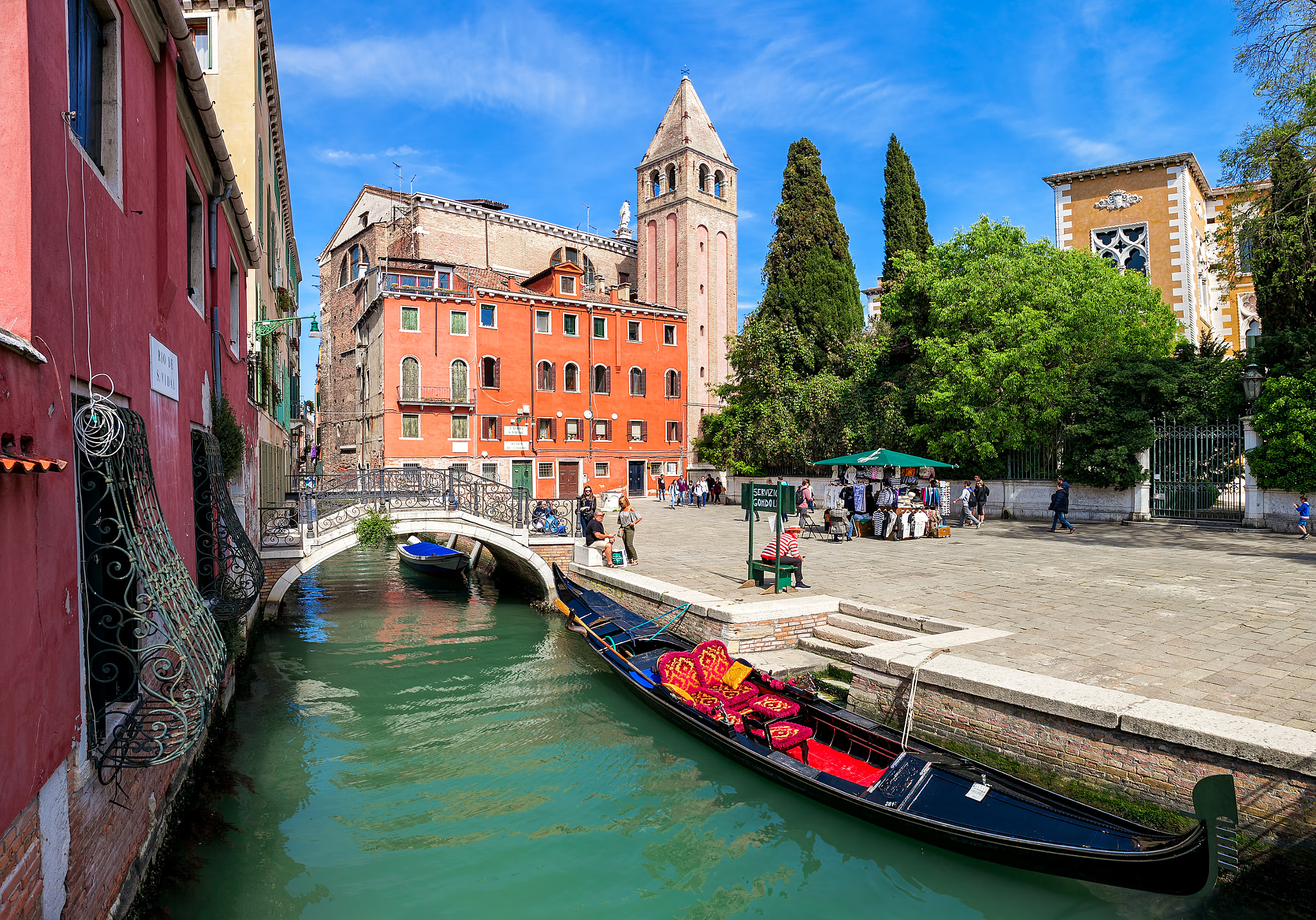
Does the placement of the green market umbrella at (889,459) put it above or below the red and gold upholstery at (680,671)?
above

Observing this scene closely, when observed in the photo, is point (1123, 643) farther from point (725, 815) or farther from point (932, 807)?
point (725, 815)

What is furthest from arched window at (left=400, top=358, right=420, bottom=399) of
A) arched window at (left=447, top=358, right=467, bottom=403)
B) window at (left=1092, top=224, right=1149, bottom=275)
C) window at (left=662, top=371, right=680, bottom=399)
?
window at (left=1092, top=224, right=1149, bottom=275)

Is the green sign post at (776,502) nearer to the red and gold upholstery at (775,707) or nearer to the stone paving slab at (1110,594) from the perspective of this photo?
the stone paving slab at (1110,594)

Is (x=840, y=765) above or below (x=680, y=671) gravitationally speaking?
below

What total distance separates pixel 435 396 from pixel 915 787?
85.1ft

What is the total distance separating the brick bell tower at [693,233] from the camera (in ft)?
135

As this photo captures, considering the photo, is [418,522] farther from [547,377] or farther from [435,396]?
[547,377]

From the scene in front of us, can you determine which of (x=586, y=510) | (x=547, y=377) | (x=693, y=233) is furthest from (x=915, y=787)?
(x=693, y=233)

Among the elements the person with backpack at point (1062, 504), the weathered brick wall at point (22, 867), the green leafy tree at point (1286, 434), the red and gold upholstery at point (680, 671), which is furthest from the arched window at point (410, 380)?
the weathered brick wall at point (22, 867)

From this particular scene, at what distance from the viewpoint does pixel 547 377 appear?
31531 millimetres

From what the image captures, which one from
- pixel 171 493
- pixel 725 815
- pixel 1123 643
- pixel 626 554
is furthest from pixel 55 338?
pixel 626 554

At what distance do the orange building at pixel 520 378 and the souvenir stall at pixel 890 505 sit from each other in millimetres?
14790

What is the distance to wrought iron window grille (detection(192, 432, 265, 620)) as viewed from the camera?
7430mm

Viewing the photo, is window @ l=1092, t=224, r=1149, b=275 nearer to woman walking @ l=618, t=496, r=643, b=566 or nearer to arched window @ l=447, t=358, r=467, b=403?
woman walking @ l=618, t=496, r=643, b=566
